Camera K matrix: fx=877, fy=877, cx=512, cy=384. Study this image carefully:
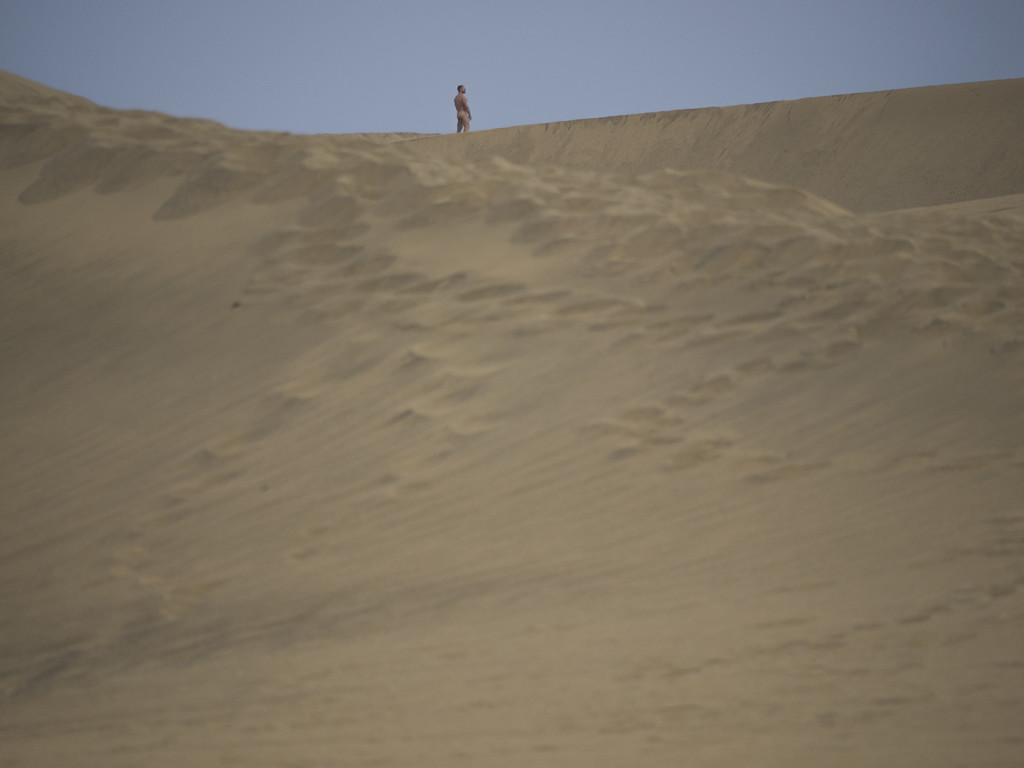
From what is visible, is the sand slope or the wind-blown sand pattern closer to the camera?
the wind-blown sand pattern

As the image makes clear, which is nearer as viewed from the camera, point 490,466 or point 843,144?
point 490,466

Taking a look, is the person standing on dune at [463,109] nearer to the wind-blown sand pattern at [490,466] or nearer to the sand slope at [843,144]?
the sand slope at [843,144]

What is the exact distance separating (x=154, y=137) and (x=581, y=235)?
165 inches

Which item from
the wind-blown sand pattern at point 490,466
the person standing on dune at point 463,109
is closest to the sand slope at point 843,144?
the person standing on dune at point 463,109

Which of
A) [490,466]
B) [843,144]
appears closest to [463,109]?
[843,144]

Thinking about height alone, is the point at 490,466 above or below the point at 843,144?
below

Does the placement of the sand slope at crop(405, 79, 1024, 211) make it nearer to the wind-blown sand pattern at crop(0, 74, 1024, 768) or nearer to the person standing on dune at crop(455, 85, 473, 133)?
the person standing on dune at crop(455, 85, 473, 133)

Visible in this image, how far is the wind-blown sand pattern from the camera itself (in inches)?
113

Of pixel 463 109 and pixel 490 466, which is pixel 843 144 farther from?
pixel 490 466

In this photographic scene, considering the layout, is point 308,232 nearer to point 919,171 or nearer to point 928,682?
point 928,682

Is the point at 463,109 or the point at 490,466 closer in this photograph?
the point at 490,466

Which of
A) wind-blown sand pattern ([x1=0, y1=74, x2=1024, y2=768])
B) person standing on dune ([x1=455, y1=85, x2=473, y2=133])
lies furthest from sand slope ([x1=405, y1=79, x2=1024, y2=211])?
wind-blown sand pattern ([x1=0, y1=74, x2=1024, y2=768])

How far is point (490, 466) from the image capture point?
4316mm

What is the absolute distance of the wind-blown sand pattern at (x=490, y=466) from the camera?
2859 millimetres
